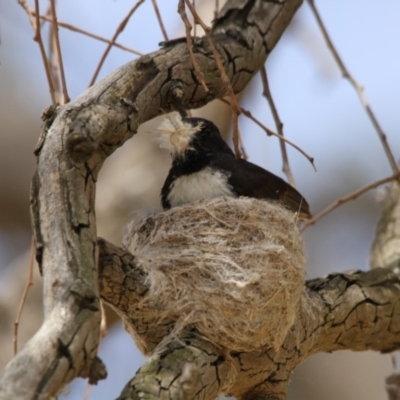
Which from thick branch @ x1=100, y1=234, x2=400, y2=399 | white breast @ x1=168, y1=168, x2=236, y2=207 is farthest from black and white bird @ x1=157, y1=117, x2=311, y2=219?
thick branch @ x1=100, y1=234, x2=400, y2=399

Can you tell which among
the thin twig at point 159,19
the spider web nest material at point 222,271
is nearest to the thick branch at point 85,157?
the thin twig at point 159,19

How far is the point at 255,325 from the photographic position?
2.99m

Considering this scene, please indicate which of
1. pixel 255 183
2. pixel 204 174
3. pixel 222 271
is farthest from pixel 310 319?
pixel 204 174

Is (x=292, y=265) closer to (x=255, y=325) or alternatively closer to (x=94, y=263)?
(x=255, y=325)

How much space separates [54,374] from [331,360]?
607cm

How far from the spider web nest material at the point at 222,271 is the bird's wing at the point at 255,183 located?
26 cm

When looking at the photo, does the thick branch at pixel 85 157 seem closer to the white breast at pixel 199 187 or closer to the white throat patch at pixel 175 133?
the white throat patch at pixel 175 133

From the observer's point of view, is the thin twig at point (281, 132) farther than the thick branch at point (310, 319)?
Yes

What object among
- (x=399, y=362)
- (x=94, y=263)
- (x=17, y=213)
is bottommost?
(x=94, y=263)

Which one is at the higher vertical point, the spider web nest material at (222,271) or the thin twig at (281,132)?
the thin twig at (281,132)

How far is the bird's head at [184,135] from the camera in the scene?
3627 mm

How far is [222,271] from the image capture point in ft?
10.2

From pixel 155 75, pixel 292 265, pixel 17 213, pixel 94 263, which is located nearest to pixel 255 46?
pixel 155 75

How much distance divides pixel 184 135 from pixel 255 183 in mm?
379
